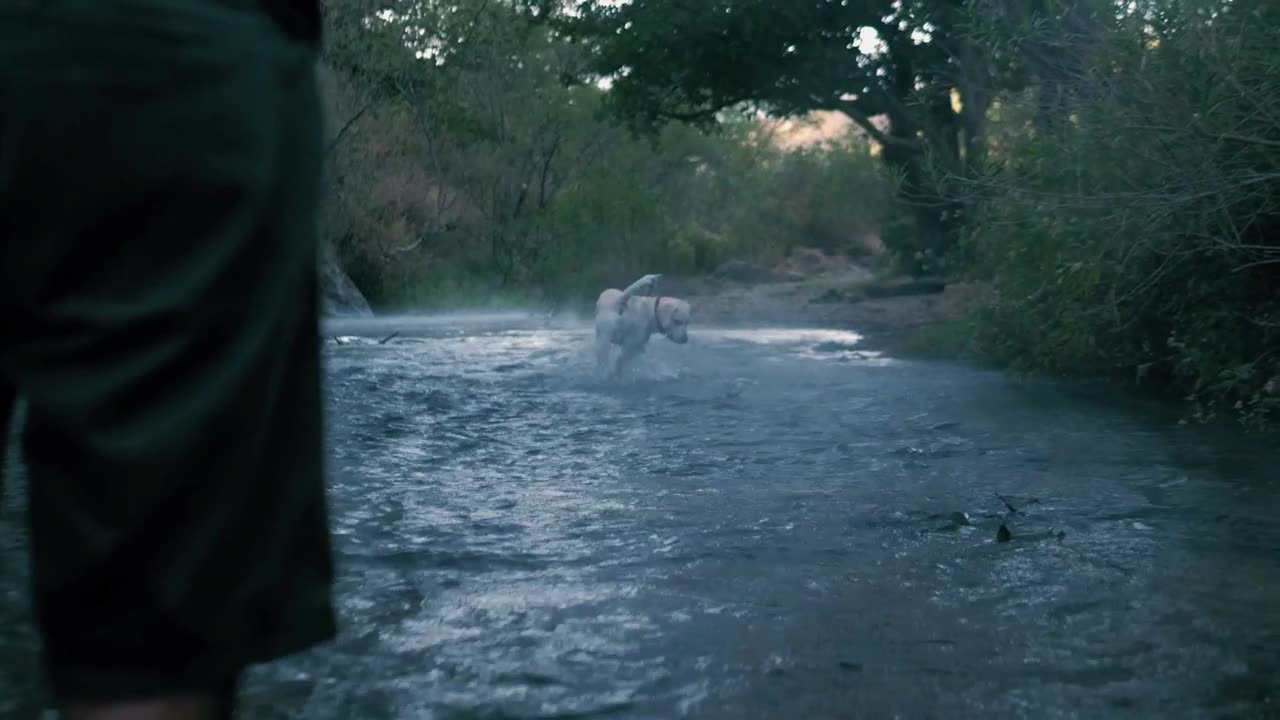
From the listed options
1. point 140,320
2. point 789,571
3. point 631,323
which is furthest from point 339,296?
point 140,320

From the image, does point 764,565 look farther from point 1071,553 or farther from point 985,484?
point 985,484

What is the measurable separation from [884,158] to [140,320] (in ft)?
63.7

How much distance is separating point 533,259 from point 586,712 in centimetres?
2455

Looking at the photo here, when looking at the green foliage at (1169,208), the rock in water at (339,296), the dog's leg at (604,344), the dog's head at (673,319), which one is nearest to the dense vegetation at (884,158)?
the green foliage at (1169,208)

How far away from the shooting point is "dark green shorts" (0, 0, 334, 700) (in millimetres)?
1165

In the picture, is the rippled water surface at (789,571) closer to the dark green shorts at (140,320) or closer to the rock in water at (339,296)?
the dark green shorts at (140,320)

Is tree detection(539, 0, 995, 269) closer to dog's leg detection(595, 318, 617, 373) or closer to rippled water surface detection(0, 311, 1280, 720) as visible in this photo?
dog's leg detection(595, 318, 617, 373)

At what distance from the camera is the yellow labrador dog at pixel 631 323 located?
10914 mm

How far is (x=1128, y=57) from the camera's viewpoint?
6.98 meters

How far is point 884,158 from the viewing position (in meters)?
19.9

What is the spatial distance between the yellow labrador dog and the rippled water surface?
249cm

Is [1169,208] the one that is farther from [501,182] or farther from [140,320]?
[501,182]

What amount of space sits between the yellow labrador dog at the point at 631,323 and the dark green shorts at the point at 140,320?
31.6 feet

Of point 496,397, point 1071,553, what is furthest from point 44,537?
point 496,397
